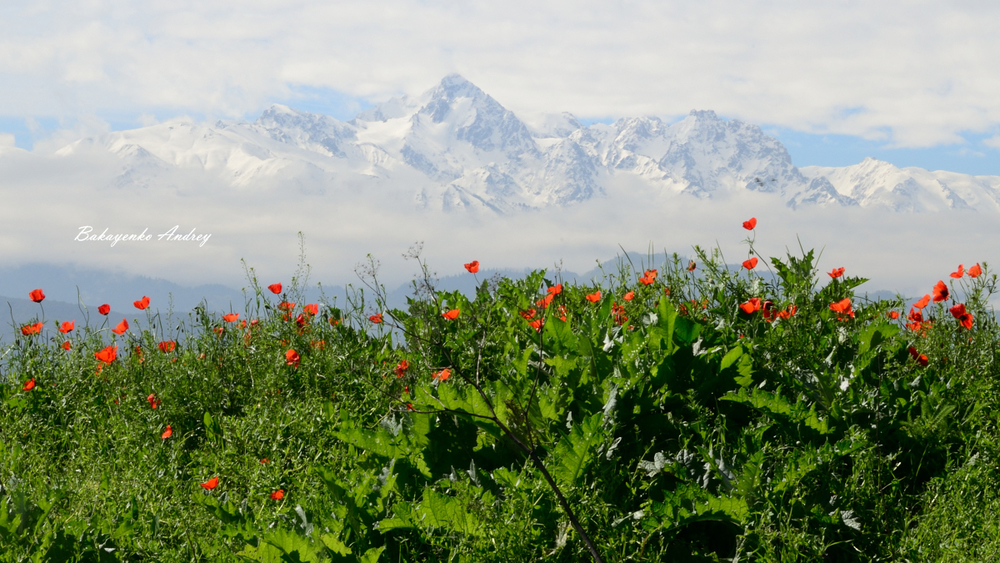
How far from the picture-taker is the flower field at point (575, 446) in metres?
2.12

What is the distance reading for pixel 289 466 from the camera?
3039mm

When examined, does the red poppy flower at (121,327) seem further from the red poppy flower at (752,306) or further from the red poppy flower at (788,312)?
the red poppy flower at (788,312)

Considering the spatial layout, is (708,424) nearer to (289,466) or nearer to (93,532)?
(289,466)

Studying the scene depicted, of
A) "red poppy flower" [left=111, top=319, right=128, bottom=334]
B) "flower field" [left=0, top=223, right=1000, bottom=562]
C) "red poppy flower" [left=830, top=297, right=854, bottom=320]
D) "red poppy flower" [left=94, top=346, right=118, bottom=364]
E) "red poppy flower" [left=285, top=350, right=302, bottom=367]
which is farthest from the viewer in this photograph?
"red poppy flower" [left=111, top=319, right=128, bottom=334]

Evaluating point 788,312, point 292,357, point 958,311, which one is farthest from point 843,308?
point 292,357

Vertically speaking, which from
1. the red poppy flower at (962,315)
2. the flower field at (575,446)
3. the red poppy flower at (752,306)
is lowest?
the flower field at (575,446)

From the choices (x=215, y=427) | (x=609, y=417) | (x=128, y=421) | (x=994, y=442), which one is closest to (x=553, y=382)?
(x=609, y=417)

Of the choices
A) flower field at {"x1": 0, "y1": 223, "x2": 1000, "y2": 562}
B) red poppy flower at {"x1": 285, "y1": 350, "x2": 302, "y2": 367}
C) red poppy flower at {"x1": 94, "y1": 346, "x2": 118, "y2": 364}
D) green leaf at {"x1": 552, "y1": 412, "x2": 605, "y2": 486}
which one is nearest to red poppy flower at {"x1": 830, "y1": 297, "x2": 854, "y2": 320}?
flower field at {"x1": 0, "y1": 223, "x2": 1000, "y2": 562}

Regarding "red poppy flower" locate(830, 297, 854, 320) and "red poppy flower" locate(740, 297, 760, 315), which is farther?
"red poppy flower" locate(830, 297, 854, 320)

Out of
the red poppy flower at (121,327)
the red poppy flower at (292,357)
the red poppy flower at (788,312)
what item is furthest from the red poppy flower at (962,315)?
the red poppy flower at (121,327)

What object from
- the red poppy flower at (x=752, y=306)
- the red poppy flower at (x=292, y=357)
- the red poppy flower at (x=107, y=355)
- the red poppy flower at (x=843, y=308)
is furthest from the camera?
A: the red poppy flower at (x=107, y=355)

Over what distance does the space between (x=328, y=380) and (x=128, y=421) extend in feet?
3.85

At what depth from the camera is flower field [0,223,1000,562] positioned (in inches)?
83.4

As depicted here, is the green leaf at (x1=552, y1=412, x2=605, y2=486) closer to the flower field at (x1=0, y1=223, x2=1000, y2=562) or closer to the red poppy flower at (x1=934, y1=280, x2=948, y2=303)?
the flower field at (x1=0, y1=223, x2=1000, y2=562)
